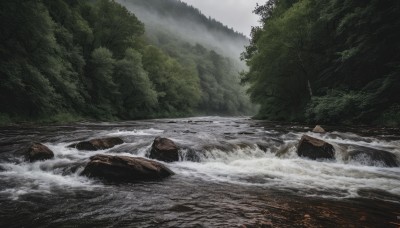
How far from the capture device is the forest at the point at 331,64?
1850cm

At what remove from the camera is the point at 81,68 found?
3469 centimetres

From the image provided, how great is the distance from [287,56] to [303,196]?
76.6ft

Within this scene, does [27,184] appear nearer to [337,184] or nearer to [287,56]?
[337,184]

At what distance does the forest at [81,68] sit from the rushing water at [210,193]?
12.1 m

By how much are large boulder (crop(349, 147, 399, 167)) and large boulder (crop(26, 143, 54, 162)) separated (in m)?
10.7

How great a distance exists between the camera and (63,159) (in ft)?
33.3

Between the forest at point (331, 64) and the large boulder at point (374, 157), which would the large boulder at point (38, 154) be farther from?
the forest at point (331, 64)

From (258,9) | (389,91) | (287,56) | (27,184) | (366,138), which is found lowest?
(27,184)

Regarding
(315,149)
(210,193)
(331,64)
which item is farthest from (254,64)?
(210,193)

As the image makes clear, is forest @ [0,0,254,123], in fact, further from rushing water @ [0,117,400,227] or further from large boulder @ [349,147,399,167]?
large boulder @ [349,147,399,167]

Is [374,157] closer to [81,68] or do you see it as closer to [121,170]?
[121,170]

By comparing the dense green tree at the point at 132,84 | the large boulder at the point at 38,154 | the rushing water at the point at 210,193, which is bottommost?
the rushing water at the point at 210,193

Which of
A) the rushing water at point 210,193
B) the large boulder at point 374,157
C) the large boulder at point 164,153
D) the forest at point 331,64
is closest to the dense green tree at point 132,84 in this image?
the forest at point 331,64

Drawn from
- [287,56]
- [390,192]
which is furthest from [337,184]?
[287,56]
